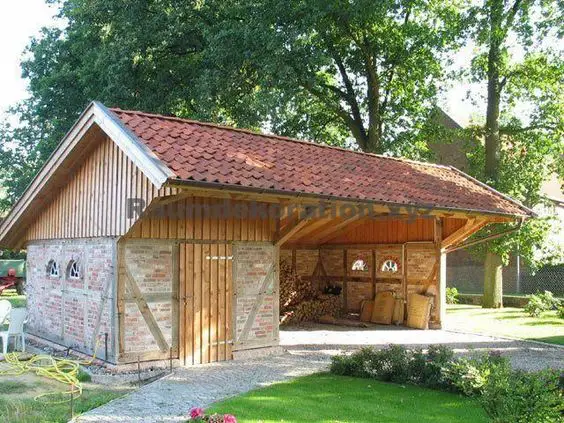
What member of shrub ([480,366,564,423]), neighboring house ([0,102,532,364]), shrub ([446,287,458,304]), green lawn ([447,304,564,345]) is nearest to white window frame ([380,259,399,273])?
green lawn ([447,304,564,345])

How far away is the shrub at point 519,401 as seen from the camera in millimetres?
4992

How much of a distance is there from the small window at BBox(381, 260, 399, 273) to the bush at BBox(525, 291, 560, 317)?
5.34 m

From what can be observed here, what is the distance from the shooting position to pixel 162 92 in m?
20.5

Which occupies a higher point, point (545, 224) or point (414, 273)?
point (545, 224)

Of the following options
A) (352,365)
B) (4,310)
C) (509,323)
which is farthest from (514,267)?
(4,310)

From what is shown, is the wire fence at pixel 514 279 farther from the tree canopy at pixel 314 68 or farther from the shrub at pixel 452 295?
the tree canopy at pixel 314 68

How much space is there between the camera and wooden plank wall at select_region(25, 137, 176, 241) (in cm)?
960

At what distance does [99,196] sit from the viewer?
420 inches

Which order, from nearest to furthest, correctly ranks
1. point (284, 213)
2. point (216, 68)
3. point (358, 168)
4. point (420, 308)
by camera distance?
1. point (284, 213)
2. point (358, 168)
3. point (420, 308)
4. point (216, 68)

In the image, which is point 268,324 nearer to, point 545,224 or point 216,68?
point 216,68

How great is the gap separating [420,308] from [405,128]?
1096 cm

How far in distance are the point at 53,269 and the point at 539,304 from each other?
14.2 meters

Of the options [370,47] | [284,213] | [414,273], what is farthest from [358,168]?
[370,47]

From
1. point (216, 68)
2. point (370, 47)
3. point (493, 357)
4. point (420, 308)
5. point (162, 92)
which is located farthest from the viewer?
point (370, 47)
